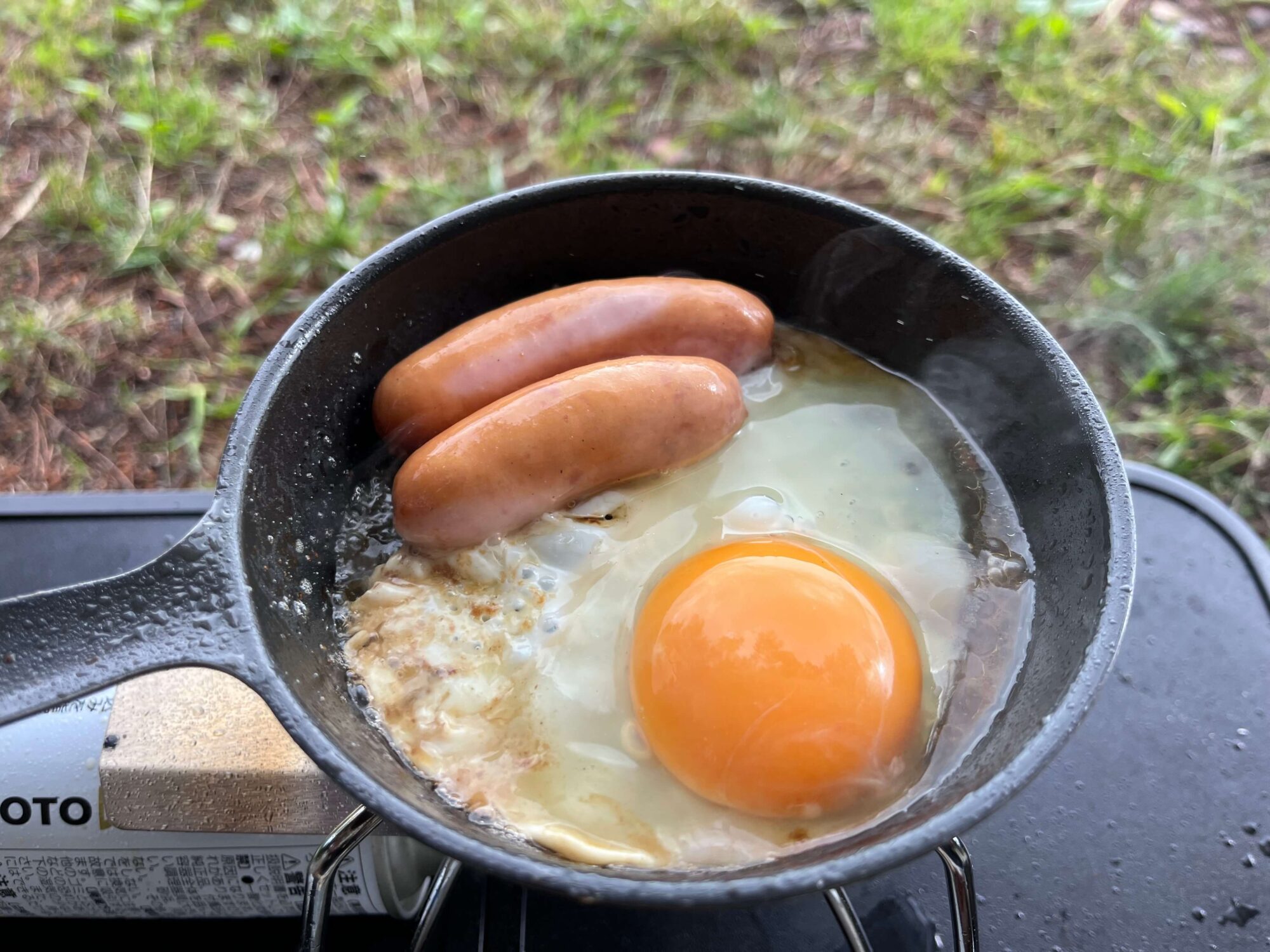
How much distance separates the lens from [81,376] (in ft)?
7.16

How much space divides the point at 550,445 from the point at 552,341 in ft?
0.55

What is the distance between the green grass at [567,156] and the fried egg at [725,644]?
47.2 inches

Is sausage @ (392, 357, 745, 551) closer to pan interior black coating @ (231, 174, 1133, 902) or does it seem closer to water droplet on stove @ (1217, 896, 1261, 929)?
pan interior black coating @ (231, 174, 1133, 902)

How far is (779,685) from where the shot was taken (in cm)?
100

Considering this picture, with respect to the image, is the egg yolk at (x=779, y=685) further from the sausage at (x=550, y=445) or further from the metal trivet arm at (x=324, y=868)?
the metal trivet arm at (x=324, y=868)

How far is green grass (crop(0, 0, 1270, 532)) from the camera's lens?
2158mm

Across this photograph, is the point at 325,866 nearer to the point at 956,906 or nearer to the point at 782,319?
the point at 956,906

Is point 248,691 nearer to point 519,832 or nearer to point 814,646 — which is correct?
point 519,832

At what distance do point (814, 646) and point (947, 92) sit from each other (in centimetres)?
225

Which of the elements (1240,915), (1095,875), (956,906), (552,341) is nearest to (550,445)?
(552,341)

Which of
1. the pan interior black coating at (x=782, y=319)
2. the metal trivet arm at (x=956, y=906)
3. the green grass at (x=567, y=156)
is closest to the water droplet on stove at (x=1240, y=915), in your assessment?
the metal trivet arm at (x=956, y=906)

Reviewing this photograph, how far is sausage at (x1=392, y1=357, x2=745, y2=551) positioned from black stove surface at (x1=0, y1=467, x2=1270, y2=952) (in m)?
0.49

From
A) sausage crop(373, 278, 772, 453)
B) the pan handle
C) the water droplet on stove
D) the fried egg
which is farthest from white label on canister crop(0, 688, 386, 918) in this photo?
the water droplet on stove

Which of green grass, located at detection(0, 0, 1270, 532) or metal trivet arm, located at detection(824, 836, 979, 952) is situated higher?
green grass, located at detection(0, 0, 1270, 532)
